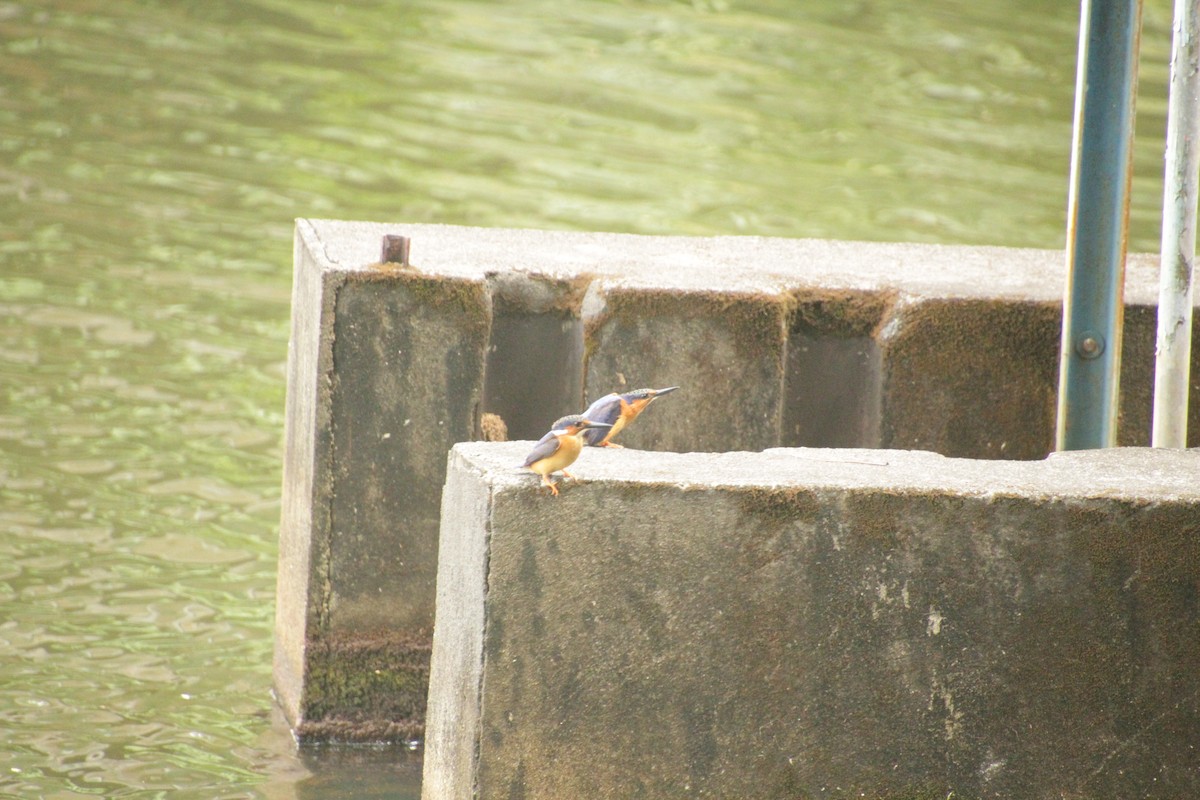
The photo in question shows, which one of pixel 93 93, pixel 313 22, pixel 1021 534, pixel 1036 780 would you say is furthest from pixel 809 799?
pixel 313 22

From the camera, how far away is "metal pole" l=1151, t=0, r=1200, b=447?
460 centimetres

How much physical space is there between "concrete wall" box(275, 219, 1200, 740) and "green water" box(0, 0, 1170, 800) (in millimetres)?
434

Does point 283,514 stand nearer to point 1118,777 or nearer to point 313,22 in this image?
point 1118,777

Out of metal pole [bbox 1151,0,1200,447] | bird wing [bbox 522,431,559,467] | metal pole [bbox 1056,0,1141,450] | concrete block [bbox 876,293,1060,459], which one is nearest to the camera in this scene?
bird wing [bbox 522,431,559,467]

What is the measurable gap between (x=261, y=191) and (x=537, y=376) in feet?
21.3

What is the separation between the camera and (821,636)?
364cm

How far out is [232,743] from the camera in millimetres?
5180

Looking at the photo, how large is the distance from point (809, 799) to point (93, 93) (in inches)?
408

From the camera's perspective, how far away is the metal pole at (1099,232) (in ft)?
15.6

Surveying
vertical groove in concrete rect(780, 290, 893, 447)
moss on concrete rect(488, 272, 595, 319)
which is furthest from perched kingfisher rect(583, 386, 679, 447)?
vertical groove in concrete rect(780, 290, 893, 447)

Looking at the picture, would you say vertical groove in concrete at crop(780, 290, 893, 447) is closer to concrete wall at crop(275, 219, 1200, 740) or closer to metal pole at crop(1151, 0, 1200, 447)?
concrete wall at crop(275, 219, 1200, 740)

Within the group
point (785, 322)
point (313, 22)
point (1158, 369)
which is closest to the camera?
point (1158, 369)

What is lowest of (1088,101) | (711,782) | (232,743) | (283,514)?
(232,743)

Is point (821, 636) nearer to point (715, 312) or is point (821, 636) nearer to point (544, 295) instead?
point (715, 312)
